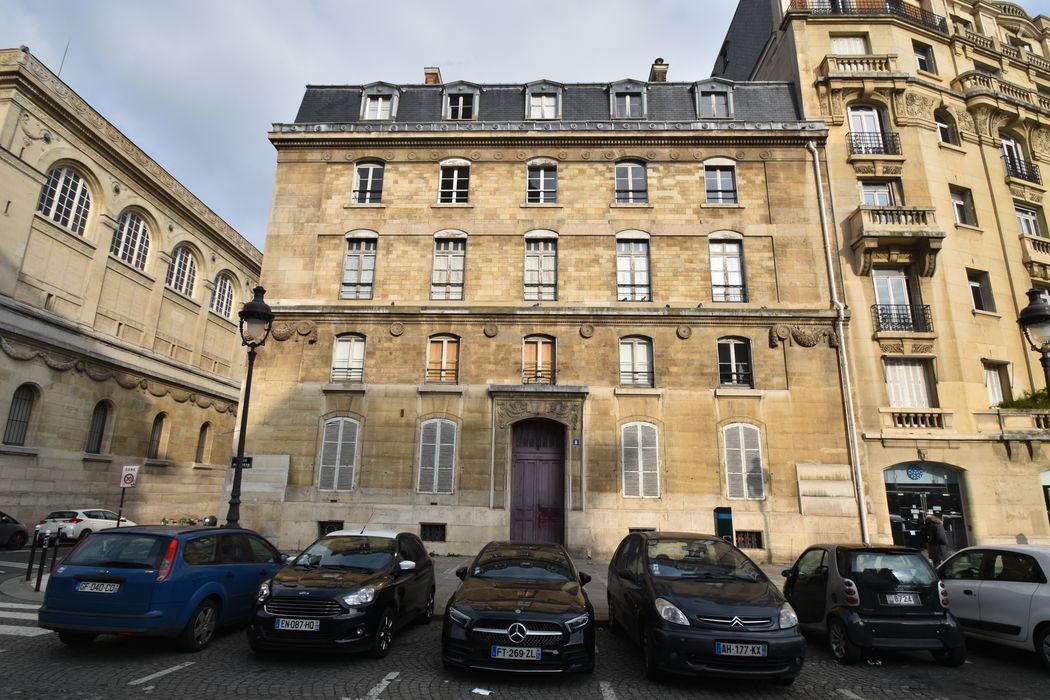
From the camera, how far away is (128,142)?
2656 cm

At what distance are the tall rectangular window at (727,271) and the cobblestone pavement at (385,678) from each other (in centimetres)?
1192

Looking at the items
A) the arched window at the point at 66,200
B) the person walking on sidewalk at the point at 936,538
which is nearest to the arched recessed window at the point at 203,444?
the arched window at the point at 66,200

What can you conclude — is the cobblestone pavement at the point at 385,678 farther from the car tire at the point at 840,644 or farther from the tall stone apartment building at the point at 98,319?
the tall stone apartment building at the point at 98,319

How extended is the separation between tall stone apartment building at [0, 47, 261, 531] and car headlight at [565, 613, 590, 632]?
23.8 m

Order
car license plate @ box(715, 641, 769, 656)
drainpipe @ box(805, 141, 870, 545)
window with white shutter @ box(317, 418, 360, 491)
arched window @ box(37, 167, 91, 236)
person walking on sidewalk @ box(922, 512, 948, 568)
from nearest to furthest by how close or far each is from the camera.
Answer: car license plate @ box(715, 641, 769, 656) → person walking on sidewalk @ box(922, 512, 948, 568) → drainpipe @ box(805, 141, 870, 545) → window with white shutter @ box(317, 418, 360, 491) → arched window @ box(37, 167, 91, 236)

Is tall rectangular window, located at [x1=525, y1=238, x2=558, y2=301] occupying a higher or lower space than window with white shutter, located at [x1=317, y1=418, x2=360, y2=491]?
higher

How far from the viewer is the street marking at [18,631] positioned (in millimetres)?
7238

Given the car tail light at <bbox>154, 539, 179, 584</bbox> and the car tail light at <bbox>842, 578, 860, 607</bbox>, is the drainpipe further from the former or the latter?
the car tail light at <bbox>154, 539, 179, 584</bbox>

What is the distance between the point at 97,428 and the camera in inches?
969

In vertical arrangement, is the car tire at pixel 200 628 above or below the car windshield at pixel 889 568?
below

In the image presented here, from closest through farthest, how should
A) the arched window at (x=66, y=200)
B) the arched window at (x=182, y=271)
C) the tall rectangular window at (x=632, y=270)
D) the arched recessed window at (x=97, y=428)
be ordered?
the tall rectangular window at (x=632, y=270) < the arched window at (x=66, y=200) < the arched recessed window at (x=97, y=428) < the arched window at (x=182, y=271)

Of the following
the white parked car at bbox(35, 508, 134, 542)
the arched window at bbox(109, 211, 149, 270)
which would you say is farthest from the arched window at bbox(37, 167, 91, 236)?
the white parked car at bbox(35, 508, 134, 542)

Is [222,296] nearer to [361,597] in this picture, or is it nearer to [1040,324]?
[361,597]

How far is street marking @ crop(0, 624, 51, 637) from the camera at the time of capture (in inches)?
285
